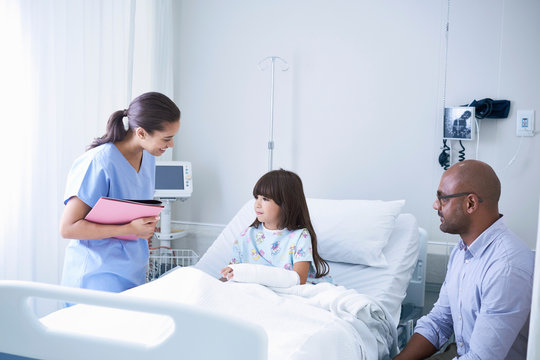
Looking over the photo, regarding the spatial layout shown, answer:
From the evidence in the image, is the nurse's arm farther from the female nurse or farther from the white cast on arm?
the white cast on arm

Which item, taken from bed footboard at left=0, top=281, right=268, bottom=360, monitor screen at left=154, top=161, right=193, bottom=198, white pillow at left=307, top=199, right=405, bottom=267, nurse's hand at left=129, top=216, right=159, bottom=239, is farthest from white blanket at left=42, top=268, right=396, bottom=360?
monitor screen at left=154, top=161, right=193, bottom=198

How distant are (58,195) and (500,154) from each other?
7.41 ft

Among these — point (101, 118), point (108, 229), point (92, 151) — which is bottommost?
point (108, 229)

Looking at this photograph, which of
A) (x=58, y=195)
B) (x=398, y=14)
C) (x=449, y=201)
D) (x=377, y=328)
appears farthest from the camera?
(x=398, y=14)

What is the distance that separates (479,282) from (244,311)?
2.30ft

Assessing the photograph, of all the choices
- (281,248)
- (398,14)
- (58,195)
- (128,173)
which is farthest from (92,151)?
(398,14)

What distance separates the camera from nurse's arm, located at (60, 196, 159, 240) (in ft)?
5.41

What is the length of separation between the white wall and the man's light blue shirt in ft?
3.18

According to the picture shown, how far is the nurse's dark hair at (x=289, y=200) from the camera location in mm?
2072

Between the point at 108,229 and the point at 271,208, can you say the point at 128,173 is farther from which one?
the point at 271,208

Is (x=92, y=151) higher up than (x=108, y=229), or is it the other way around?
(x=92, y=151)

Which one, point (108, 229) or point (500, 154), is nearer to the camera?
point (108, 229)

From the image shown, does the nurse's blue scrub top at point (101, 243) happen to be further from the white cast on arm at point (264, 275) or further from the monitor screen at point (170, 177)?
the monitor screen at point (170, 177)

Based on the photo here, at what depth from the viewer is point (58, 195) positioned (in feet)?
7.74
